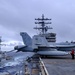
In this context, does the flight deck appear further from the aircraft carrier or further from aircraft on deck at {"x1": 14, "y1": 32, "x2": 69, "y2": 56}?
aircraft on deck at {"x1": 14, "y1": 32, "x2": 69, "y2": 56}

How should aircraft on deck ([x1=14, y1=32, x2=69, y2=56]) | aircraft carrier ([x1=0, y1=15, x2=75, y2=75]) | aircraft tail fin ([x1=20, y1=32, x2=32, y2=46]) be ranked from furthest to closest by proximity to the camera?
aircraft tail fin ([x1=20, y1=32, x2=32, y2=46]) < aircraft on deck ([x1=14, y1=32, x2=69, y2=56]) < aircraft carrier ([x1=0, y1=15, x2=75, y2=75])

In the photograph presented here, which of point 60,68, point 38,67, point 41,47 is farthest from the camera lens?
point 41,47

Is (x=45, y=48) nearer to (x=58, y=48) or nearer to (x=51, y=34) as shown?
(x=58, y=48)

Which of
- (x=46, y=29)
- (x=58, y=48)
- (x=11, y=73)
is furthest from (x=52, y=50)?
(x=11, y=73)

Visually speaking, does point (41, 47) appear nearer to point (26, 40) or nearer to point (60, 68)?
point (26, 40)

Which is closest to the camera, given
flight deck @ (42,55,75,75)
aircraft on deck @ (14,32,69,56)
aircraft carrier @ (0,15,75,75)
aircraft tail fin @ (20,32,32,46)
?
aircraft carrier @ (0,15,75,75)

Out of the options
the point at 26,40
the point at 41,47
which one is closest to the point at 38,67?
the point at 41,47

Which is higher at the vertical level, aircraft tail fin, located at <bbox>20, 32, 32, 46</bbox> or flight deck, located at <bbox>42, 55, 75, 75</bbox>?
aircraft tail fin, located at <bbox>20, 32, 32, 46</bbox>

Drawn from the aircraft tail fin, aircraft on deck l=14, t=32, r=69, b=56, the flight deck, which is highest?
the aircraft tail fin

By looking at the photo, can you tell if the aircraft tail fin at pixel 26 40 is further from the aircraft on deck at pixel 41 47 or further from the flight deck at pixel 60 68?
the flight deck at pixel 60 68

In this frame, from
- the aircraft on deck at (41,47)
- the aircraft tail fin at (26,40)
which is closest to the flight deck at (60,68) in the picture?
the aircraft on deck at (41,47)

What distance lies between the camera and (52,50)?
39219mm

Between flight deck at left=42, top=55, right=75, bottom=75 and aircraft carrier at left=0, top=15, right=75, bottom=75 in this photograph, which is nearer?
aircraft carrier at left=0, top=15, right=75, bottom=75

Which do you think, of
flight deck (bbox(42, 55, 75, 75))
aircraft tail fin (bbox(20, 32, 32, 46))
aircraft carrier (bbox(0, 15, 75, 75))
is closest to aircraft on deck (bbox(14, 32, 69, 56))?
aircraft carrier (bbox(0, 15, 75, 75))
